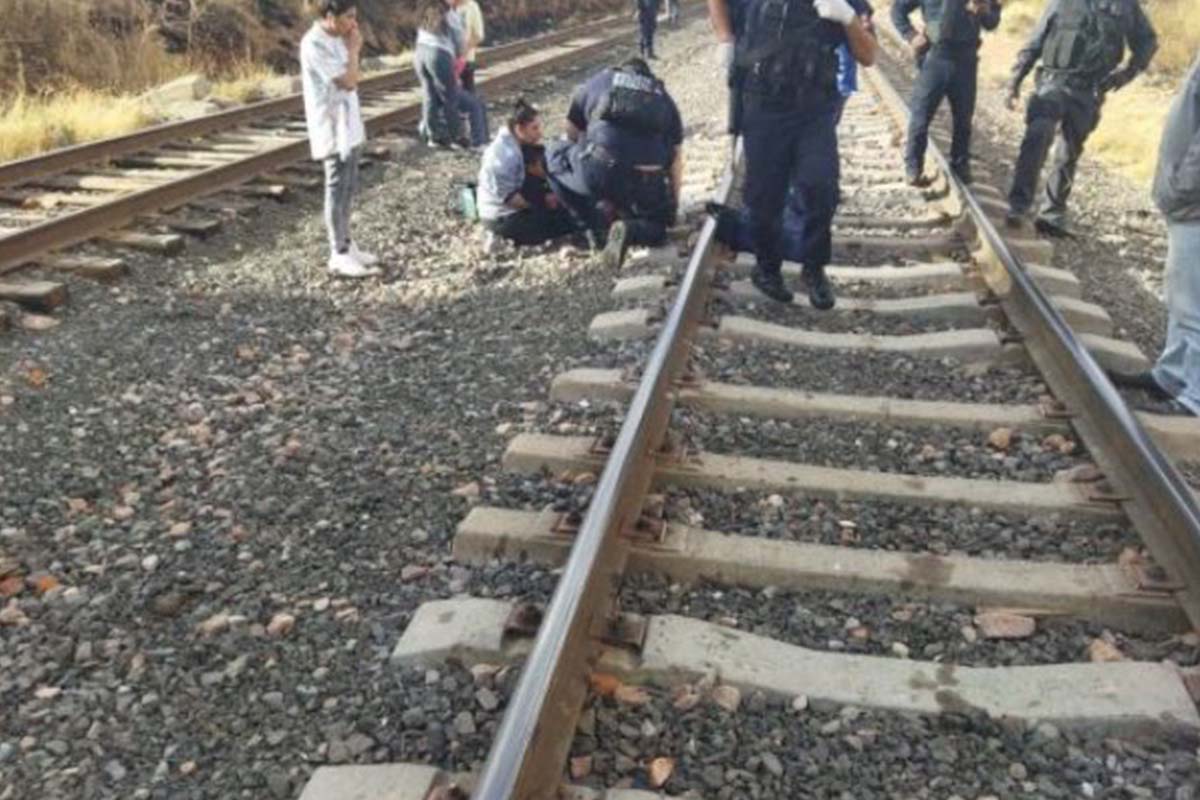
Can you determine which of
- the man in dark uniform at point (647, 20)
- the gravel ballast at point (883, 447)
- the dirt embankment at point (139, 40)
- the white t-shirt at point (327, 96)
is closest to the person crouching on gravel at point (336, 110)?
the white t-shirt at point (327, 96)

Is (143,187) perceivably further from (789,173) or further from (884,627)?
(884,627)

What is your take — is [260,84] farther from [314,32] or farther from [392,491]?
[392,491]

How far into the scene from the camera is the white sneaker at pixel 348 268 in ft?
21.6

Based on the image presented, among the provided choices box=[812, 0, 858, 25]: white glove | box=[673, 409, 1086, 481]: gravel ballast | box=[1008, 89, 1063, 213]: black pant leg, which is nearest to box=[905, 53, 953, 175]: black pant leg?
box=[1008, 89, 1063, 213]: black pant leg

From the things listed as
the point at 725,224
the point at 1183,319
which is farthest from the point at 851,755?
the point at 725,224

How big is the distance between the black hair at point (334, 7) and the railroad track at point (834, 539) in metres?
2.49

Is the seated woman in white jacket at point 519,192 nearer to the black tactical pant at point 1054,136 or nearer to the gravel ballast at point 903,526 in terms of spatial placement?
the black tactical pant at point 1054,136

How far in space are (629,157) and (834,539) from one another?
3.71m

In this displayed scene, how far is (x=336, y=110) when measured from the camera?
6621 mm

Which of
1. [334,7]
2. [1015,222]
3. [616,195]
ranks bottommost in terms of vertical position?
[1015,222]

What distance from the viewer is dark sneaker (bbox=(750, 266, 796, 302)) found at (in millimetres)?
5648

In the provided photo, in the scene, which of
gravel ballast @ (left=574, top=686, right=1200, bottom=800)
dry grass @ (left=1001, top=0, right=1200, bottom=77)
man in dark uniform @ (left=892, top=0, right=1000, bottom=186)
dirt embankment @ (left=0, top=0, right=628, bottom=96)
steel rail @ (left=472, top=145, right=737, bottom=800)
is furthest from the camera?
dry grass @ (left=1001, top=0, right=1200, bottom=77)

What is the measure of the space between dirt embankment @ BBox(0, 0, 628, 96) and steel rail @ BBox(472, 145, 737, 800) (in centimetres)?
1054

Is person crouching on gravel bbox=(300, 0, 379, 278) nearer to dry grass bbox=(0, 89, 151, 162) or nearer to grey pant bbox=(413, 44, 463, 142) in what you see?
grey pant bbox=(413, 44, 463, 142)
